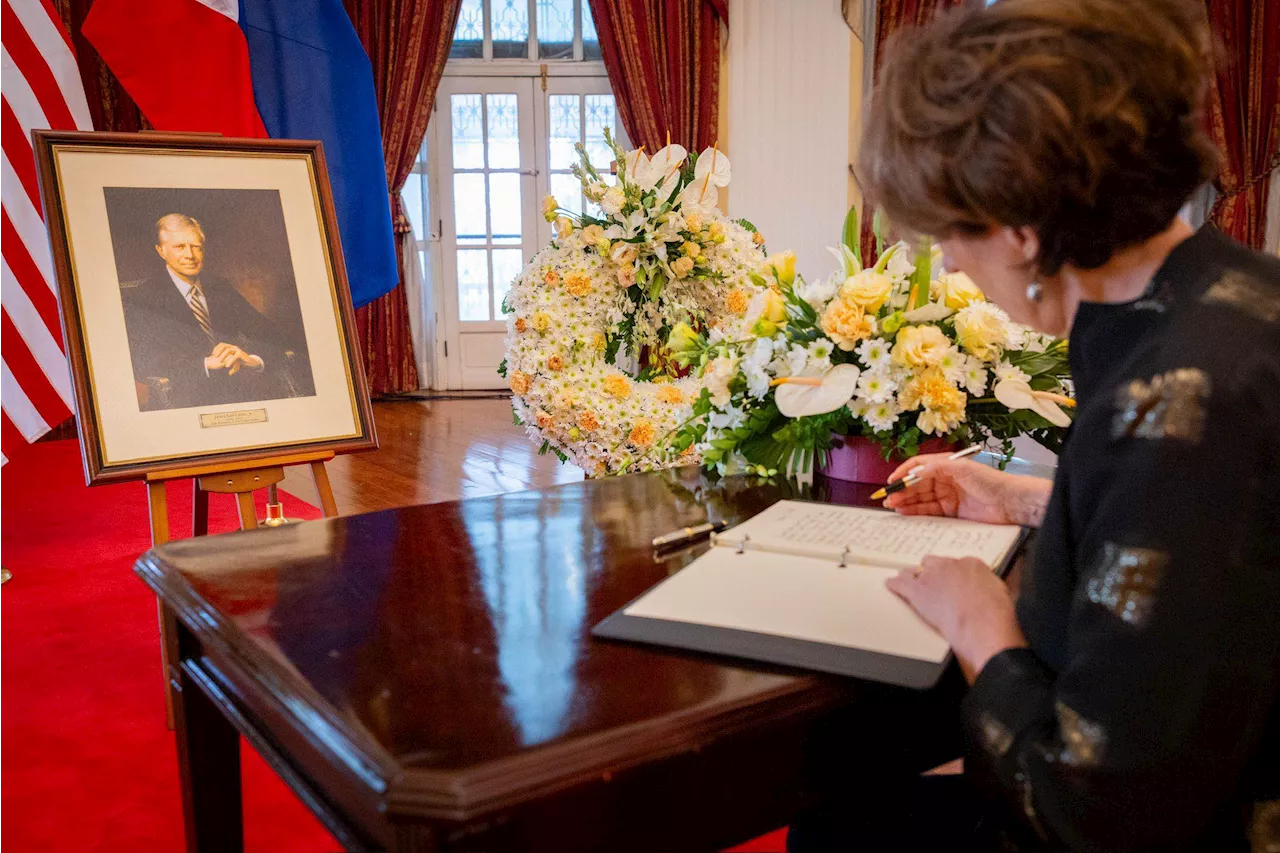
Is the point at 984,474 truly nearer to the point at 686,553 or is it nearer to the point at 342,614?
the point at 686,553

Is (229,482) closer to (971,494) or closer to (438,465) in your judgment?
(971,494)

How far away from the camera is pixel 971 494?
1241 mm

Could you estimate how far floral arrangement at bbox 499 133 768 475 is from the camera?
9.09 feet

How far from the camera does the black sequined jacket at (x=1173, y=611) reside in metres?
0.64

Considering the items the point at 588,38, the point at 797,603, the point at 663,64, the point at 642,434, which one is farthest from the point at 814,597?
the point at 588,38

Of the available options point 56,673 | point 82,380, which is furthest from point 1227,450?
point 56,673

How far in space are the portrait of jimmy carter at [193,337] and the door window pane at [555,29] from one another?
5.66 m

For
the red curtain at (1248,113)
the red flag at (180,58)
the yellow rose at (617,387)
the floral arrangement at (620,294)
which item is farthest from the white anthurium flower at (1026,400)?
the red curtain at (1248,113)

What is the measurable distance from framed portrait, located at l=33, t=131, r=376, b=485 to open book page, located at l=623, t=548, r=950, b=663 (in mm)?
1423

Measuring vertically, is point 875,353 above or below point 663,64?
below

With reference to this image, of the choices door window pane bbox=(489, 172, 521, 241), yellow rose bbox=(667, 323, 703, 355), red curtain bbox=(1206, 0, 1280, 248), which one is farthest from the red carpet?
red curtain bbox=(1206, 0, 1280, 248)

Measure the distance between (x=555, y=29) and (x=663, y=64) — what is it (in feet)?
2.96

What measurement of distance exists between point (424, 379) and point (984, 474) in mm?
6752

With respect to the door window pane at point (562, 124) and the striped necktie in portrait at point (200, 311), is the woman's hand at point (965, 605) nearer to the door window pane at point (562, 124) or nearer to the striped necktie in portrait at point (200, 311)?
the striped necktie in portrait at point (200, 311)
